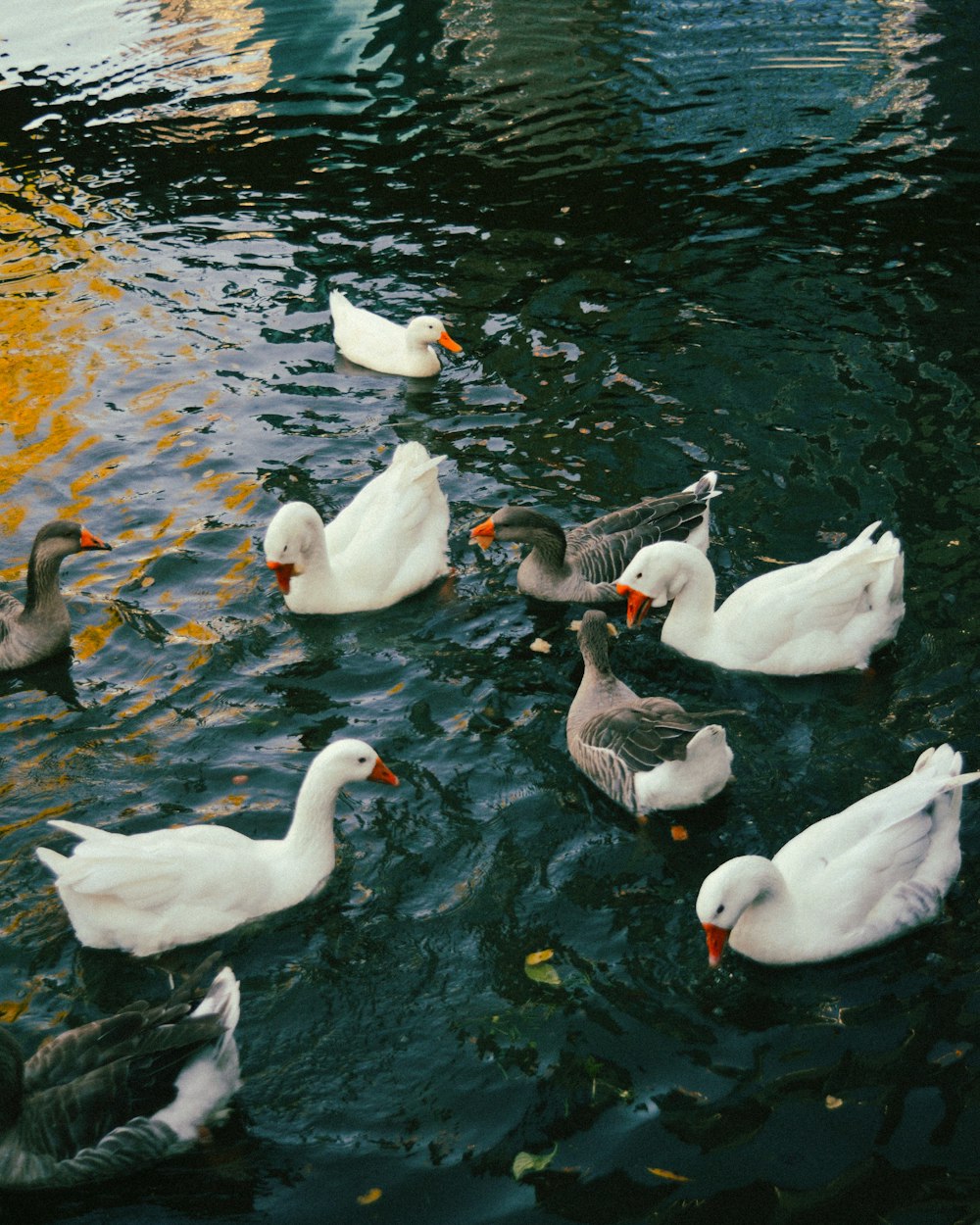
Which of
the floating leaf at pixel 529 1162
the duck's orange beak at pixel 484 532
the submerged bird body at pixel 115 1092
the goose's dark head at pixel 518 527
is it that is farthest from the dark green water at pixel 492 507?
the goose's dark head at pixel 518 527

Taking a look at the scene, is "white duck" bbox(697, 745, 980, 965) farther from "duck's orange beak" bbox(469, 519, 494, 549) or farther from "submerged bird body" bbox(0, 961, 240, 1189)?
"duck's orange beak" bbox(469, 519, 494, 549)

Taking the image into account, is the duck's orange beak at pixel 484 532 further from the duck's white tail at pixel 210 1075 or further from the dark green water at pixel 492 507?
the duck's white tail at pixel 210 1075

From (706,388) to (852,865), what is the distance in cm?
586

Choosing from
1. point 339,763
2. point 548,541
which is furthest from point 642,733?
point 548,541

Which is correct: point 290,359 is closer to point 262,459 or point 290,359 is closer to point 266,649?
point 262,459

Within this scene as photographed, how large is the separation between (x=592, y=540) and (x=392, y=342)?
3717mm

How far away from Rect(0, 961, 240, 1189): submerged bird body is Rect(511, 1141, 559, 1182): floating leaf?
1.20 m

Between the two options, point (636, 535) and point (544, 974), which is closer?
point (544, 974)

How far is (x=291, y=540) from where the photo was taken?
8.40 m

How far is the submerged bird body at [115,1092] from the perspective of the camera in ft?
16.6

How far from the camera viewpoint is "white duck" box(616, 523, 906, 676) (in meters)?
7.72

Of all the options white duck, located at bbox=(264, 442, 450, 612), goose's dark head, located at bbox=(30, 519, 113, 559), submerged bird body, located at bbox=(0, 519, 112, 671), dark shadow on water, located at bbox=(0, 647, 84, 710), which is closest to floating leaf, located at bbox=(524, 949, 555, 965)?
white duck, located at bbox=(264, 442, 450, 612)

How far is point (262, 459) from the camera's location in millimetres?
10438

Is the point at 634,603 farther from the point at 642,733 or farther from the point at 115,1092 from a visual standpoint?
the point at 115,1092
